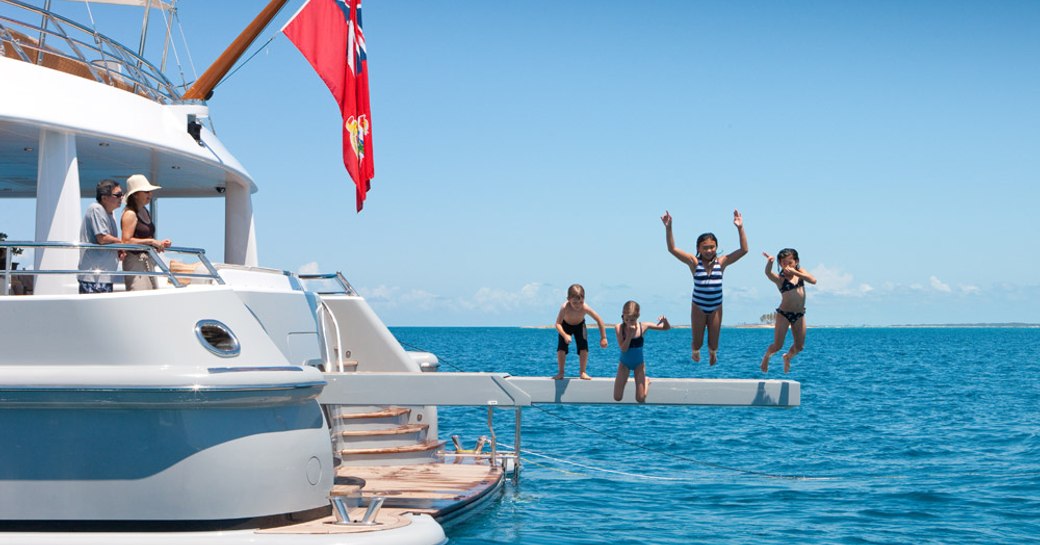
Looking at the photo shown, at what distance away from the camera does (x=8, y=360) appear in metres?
8.60

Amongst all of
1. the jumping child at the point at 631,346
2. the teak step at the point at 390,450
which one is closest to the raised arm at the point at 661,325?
the jumping child at the point at 631,346

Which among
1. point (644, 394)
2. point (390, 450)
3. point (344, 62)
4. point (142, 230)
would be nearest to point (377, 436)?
point (390, 450)

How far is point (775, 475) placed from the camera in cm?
1939

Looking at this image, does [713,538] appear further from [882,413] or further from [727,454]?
[882,413]

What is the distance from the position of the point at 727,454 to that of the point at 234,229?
42.7 ft

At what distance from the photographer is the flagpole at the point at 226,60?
1322cm

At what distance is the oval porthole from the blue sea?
4346 mm

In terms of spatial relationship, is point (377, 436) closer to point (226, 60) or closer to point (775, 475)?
point (226, 60)

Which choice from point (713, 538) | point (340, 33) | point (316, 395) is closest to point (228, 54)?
point (340, 33)

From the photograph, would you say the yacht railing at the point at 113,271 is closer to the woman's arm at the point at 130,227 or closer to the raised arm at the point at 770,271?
the woman's arm at the point at 130,227

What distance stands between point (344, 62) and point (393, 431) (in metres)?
4.72

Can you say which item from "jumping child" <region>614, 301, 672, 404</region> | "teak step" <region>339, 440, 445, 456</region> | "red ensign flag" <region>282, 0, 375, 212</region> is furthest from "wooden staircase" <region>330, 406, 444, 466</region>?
"jumping child" <region>614, 301, 672, 404</region>

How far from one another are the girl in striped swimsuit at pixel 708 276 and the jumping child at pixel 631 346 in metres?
0.51

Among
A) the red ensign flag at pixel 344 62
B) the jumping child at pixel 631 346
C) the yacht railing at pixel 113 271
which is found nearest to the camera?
the yacht railing at pixel 113 271
